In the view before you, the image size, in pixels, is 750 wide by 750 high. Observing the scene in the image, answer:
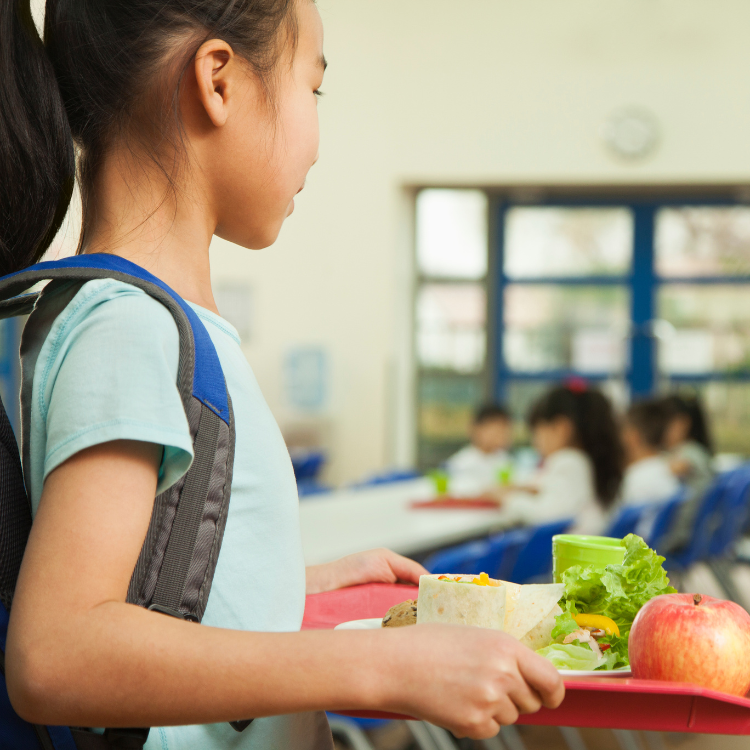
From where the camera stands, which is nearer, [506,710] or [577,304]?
[506,710]

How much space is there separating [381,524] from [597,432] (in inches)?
54.0

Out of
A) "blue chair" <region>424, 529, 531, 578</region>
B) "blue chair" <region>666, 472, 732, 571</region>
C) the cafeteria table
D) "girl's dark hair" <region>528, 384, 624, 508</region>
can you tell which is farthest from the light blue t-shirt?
"blue chair" <region>666, 472, 732, 571</region>

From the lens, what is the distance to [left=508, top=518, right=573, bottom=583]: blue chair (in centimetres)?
303

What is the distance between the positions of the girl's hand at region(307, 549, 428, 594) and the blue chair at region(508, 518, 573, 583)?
2.06m

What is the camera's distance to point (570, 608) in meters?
0.89

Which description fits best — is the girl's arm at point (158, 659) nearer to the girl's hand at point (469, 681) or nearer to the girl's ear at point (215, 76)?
the girl's hand at point (469, 681)

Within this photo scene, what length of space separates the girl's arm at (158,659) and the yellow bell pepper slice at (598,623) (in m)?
0.29

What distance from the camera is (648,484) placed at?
4820mm

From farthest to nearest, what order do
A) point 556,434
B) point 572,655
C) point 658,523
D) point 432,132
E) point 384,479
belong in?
Result: 1. point 432,132
2. point 384,479
3. point 556,434
4. point 658,523
5. point 572,655

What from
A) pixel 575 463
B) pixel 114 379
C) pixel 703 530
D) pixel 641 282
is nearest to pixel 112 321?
pixel 114 379

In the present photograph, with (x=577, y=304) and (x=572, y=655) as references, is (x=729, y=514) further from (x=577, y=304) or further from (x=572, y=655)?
(x=572, y=655)

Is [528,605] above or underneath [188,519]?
underneath

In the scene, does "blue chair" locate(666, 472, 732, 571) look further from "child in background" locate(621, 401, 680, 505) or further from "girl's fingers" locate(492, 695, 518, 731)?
"girl's fingers" locate(492, 695, 518, 731)

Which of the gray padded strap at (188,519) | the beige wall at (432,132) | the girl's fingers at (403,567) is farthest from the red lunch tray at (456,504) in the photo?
the gray padded strap at (188,519)
